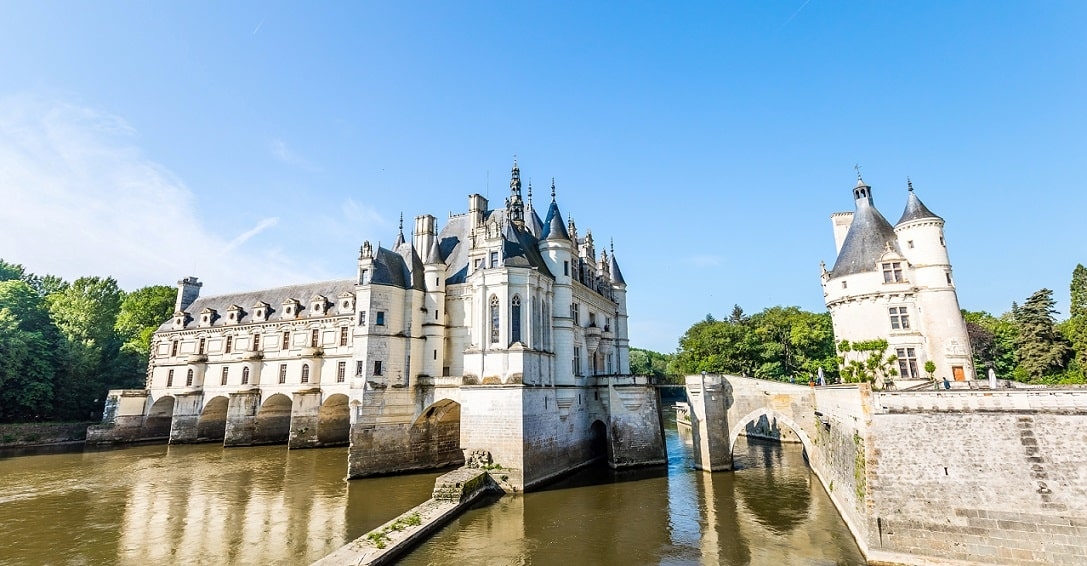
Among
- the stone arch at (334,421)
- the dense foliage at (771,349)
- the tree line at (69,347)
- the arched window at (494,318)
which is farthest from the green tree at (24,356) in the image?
the dense foliage at (771,349)

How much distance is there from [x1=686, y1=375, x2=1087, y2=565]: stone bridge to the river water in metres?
1.95

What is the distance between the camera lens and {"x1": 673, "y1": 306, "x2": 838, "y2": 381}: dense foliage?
45125 millimetres

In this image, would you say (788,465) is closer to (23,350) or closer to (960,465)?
(960,465)

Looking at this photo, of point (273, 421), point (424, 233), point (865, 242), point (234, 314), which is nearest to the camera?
point (865, 242)

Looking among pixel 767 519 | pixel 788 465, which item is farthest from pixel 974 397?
pixel 788 465

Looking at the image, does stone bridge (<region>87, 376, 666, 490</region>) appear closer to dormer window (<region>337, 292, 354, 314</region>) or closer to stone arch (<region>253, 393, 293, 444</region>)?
stone arch (<region>253, 393, 293, 444</region>)

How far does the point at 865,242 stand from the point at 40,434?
60137mm

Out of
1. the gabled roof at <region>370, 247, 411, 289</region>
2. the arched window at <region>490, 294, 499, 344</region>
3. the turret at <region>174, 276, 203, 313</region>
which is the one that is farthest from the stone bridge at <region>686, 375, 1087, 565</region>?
the turret at <region>174, 276, 203, 313</region>

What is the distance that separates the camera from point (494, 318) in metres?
25.0

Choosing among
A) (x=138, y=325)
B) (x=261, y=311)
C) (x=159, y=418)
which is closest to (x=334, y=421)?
(x=261, y=311)

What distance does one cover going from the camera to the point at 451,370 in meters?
29.0

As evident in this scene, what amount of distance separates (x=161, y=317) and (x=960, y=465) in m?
65.3

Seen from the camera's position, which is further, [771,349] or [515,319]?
[771,349]

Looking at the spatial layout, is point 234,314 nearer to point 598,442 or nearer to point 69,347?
point 69,347
